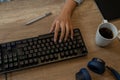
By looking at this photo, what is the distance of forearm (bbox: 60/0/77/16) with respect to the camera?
0.91 metres

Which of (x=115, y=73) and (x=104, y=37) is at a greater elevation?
(x=104, y=37)

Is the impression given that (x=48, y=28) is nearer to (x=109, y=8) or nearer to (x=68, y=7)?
(x=68, y=7)

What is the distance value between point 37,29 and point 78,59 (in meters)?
0.23

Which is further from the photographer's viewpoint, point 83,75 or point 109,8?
point 109,8

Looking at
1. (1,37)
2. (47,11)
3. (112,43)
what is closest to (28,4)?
(47,11)

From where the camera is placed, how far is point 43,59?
76 cm

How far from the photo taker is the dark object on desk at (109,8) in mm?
926

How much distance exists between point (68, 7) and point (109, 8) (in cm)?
21

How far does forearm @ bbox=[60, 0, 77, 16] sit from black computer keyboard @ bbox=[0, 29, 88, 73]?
0.49 ft

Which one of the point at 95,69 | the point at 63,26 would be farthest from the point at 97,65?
the point at 63,26

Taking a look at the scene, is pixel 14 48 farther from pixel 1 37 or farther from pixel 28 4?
pixel 28 4

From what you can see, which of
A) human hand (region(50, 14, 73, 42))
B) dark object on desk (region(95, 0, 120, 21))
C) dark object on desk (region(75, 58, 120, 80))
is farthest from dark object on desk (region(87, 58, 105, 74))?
dark object on desk (region(95, 0, 120, 21))

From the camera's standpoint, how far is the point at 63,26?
2.84ft

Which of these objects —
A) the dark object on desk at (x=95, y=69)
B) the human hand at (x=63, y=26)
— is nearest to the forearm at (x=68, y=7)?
the human hand at (x=63, y=26)
